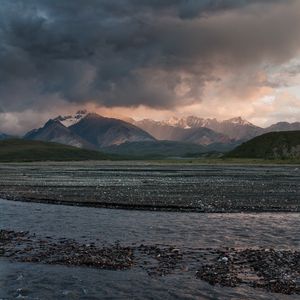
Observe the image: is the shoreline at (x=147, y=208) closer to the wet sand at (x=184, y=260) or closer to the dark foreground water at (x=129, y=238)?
the dark foreground water at (x=129, y=238)

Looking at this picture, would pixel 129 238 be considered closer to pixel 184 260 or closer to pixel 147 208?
pixel 184 260

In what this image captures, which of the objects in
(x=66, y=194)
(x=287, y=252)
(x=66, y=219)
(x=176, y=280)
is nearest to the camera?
(x=176, y=280)

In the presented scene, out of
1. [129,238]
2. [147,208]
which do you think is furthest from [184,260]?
[147,208]

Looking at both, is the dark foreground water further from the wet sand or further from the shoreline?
the shoreline

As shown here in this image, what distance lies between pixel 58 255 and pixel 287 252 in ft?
48.9

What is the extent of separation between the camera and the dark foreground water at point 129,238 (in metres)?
23.0

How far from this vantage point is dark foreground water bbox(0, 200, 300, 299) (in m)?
23.0

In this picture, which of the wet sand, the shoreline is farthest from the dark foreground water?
the shoreline

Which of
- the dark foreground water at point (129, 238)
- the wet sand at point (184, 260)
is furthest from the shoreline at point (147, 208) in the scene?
the wet sand at point (184, 260)

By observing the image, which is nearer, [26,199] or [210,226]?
[210,226]

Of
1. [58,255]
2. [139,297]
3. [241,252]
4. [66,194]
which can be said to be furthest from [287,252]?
[66,194]

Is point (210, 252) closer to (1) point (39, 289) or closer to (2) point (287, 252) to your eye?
(2) point (287, 252)

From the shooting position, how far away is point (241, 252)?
3036cm

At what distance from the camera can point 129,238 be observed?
36.8 meters
